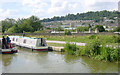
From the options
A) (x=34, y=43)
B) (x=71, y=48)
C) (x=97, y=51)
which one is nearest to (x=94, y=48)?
(x=97, y=51)

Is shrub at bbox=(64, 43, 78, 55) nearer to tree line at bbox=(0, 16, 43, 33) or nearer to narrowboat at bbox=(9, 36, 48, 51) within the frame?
narrowboat at bbox=(9, 36, 48, 51)

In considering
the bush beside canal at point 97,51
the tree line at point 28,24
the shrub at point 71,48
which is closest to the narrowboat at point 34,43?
the shrub at point 71,48

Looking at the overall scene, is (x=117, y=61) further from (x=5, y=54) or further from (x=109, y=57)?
(x=5, y=54)

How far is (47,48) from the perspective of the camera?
21.4 meters

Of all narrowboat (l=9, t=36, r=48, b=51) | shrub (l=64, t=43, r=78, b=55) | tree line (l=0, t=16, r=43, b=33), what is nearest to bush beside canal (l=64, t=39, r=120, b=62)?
shrub (l=64, t=43, r=78, b=55)

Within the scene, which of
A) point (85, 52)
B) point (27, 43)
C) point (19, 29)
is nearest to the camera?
point (85, 52)

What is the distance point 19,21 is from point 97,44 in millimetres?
69965

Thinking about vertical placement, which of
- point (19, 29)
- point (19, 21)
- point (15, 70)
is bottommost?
point (15, 70)

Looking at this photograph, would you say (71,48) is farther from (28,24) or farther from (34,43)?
(28,24)

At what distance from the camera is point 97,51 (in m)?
16.2

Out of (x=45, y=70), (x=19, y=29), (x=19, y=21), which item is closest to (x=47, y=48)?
(x=45, y=70)

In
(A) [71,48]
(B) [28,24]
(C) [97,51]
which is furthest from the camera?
(B) [28,24]

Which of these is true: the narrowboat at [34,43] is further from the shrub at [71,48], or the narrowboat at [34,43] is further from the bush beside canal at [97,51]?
the bush beside canal at [97,51]

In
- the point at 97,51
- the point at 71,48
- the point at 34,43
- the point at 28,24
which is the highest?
the point at 28,24
